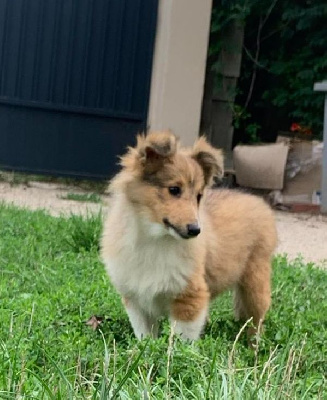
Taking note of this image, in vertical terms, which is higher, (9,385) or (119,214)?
(119,214)

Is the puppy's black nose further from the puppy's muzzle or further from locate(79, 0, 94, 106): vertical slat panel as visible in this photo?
locate(79, 0, 94, 106): vertical slat panel

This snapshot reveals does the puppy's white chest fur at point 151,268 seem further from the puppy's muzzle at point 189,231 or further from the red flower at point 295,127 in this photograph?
the red flower at point 295,127

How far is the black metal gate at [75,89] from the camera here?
10.7 m

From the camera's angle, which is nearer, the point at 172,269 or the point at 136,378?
the point at 136,378

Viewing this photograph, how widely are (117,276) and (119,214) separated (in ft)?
1.11

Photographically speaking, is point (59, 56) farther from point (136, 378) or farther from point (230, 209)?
point (136, 378)

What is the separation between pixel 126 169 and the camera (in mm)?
4957

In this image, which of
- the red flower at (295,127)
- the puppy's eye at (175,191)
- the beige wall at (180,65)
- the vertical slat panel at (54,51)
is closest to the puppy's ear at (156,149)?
the puppy's eye at (175,191)

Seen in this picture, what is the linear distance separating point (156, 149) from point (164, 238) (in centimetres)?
46

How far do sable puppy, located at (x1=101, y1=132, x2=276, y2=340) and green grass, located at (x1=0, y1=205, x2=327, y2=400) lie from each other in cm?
15

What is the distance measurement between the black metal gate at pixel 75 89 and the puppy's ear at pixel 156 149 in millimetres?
6039

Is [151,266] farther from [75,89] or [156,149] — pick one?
[75,89]

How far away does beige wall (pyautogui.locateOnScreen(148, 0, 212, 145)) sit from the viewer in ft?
34.3

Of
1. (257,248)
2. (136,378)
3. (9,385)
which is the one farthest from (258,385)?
(257,248)
